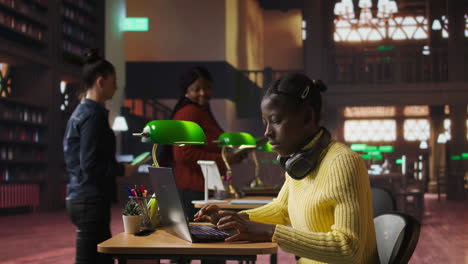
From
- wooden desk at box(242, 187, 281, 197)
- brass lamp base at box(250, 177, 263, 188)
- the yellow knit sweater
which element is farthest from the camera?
brass lamp base at box(250, 177, 263, 188)

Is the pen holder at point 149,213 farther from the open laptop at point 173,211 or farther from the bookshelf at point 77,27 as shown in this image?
the bookshelf at point 77,27

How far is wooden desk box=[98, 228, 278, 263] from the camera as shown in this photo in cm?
186

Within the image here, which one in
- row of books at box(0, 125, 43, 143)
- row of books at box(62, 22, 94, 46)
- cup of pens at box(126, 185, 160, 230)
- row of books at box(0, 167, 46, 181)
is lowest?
row of books at box(0, 167, 46, 181)

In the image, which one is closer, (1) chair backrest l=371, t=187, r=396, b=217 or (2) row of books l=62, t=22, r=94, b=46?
(1) chair backrest l=371, t=187, r=396, b=217

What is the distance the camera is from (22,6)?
416 inches

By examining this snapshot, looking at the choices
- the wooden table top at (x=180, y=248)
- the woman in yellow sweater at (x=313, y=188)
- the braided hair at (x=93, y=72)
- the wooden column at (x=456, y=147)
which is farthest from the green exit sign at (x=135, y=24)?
the woman in yellow sweater at (x=313, y=188)

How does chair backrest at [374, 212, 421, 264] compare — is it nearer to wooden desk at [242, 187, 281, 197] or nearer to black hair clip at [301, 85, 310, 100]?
black hair clip at [301, 85, 310, 100]

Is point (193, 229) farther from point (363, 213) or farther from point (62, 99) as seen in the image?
point (62, 99)

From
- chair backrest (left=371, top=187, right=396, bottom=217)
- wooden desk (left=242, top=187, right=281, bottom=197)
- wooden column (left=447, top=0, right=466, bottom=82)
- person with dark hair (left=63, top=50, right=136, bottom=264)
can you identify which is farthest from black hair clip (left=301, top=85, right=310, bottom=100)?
wooden column (left=447, top=0, right=466, bottom=82)

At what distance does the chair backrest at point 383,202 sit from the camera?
A: 304cm

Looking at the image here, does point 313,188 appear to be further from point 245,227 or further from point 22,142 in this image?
point 22,142

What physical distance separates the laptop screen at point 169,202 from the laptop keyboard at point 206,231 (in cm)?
7

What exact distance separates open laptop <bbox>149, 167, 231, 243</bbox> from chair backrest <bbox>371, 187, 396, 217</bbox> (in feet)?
3.93

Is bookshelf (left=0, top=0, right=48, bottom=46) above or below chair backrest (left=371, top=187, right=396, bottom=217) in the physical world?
above
